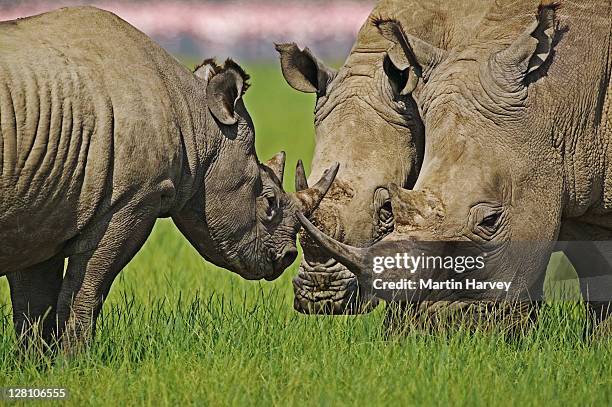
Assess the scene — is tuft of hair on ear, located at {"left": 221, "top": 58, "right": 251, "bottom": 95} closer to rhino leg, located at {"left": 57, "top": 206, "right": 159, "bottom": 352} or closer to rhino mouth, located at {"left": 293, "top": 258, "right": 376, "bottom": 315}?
rhino leg, located at {"left": 57, "top": 206, "right": 159, "bottom": 352}

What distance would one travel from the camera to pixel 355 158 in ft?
26.8

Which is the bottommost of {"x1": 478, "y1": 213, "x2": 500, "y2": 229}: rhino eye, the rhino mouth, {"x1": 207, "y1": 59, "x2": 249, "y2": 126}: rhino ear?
the rhino mouth

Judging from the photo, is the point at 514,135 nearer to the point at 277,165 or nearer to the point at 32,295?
the point at 277,165

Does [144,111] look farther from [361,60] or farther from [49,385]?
[361,60]

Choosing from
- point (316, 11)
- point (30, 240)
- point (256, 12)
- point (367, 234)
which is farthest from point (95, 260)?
point (256, 12)

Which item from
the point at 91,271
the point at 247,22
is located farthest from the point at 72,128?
the point at 247,22

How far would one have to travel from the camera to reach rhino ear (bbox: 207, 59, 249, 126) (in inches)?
294

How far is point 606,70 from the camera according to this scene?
7617 mm

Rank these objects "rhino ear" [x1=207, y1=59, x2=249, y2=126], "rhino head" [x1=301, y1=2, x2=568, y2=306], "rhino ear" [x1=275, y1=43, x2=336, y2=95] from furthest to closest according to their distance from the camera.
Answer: "rhino ear" [x1=275, y1=43, x2=336, y2=95], "rhino ear" [x1=207, y1=59, x2=249, y2=126], "rhino head" [x1=301, y1=2, x2=568, y2=306]

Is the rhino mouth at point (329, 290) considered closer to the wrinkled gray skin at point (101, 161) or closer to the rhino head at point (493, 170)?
the wrinkled gray skin at point (101, 161)

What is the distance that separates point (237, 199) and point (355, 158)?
898mm

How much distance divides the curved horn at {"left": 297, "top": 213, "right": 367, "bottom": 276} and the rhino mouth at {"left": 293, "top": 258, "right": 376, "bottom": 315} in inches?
30.1

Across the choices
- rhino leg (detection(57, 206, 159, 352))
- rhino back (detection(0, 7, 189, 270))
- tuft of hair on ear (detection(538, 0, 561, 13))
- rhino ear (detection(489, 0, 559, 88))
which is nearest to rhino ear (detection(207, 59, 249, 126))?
rhino back (detection(0, 7, 189, 270))

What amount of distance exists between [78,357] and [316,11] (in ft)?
80.2
